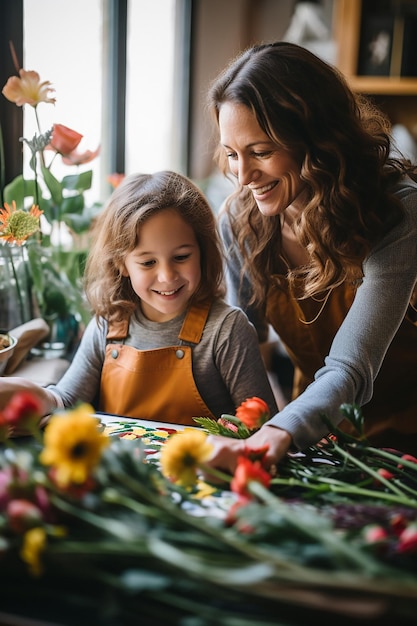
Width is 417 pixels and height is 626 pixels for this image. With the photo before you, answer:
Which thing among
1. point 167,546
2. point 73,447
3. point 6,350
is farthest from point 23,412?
point 6,350

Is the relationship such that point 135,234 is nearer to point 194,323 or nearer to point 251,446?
point 194,323

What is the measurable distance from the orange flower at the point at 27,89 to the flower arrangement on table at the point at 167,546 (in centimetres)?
89

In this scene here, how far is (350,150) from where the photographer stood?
117 centimetres

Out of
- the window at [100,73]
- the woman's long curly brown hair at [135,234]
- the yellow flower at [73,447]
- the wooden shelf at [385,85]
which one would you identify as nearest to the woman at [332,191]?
the woman's long curly brown hair at [135,234]

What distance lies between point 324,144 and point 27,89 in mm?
→ 618

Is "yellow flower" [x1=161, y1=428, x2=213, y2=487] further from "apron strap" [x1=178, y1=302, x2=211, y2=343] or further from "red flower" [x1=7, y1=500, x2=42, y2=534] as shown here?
"apron strap" [x1=178, y1=302, x2=211, y2=343]

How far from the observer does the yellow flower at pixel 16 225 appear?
4.11 ft

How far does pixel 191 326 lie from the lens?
1311 millimetres

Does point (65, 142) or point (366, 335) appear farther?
point (65, 142)

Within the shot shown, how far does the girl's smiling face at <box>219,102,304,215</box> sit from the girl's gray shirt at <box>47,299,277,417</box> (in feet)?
0.78

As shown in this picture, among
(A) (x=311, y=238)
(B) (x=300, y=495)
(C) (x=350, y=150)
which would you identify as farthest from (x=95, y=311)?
(B) (x=300, y=495)

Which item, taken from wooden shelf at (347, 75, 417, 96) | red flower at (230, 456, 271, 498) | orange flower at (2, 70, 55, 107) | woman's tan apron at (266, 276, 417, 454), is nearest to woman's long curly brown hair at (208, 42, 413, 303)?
woman's tan apron at (266, 276, 417, 454)

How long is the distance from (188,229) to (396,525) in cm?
75

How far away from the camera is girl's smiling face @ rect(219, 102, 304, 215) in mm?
1128
